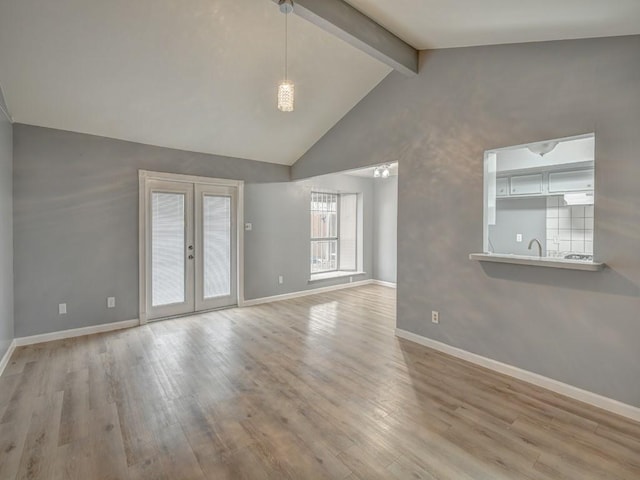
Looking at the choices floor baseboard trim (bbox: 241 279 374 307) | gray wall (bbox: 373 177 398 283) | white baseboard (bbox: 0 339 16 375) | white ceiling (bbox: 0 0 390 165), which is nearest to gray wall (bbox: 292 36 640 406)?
white ceiling (bbox: 0 0 390 165)

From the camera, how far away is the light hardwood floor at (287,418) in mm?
1783

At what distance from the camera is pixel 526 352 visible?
9.11 ft

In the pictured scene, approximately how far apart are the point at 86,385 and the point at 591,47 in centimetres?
497

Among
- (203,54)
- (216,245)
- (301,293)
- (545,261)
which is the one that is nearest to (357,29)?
(203,54)

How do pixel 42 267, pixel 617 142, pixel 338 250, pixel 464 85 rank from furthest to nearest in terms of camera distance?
pixel 338 250 < pixel 42 267 < pixel 464 85 < pixel 617 142

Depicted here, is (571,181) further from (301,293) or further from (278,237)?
(301,293)

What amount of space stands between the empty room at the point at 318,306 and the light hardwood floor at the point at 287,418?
19 mm

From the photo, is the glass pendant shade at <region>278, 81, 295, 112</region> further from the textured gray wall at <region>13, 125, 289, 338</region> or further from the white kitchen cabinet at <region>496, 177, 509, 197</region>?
the white kitchen cabinet at <region>496, 177, 509, 197</region>

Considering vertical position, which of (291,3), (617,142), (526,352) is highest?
(291,3)

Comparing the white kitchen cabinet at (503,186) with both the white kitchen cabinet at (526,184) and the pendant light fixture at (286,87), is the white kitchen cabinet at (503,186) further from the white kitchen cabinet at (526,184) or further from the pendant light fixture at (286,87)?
the pendant light fixture at (286,87)

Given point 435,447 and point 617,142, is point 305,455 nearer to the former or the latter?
point 435,447

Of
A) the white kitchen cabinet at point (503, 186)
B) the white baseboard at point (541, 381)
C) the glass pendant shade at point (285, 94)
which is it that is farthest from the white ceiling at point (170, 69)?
the white baseboard at point (541, 381)

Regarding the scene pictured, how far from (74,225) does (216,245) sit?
72.1 inches

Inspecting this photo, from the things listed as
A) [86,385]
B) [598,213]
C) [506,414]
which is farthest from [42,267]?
[598,213]
